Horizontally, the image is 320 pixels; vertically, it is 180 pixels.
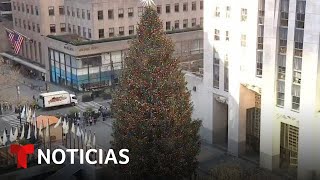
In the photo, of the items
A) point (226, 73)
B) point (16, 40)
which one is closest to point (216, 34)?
point (226, 73)

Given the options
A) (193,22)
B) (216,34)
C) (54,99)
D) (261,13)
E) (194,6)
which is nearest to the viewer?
(261,13)

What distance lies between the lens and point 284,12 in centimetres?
4488

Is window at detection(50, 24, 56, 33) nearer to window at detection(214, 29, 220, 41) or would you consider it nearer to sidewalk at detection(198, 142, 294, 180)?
sidewalk at detection(198, 142, 294, 180)

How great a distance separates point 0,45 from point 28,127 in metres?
41.5

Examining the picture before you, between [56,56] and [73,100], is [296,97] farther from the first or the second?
[56,56]

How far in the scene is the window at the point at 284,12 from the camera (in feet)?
146

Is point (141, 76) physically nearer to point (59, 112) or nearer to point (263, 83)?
point (263, 83)

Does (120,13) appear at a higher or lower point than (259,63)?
higher

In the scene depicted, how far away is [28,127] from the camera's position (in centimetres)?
5734

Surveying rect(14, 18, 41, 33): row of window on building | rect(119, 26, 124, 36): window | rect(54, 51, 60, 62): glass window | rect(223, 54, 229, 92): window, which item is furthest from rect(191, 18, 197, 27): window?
rect(223, 54, 229, 92): window

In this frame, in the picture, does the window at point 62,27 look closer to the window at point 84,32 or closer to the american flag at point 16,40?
the window at point 84,32

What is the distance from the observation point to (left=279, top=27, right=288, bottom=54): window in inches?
1772

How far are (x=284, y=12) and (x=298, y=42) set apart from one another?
9.31ft

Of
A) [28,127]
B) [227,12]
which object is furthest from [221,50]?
[28,127]
